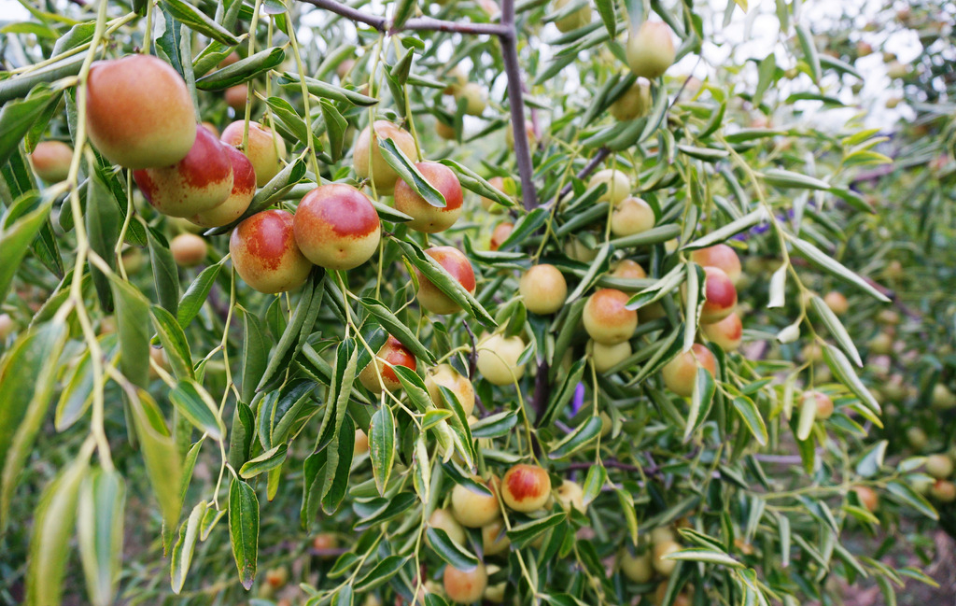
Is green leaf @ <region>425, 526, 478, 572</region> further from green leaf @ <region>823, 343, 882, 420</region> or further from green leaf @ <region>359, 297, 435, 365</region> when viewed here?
green leaf @ <region>823, 343, 882, 420</region>

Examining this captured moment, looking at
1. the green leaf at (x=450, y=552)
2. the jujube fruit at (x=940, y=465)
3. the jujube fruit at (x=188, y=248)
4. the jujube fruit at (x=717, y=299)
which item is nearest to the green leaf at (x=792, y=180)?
the jujube fruit at (x=717, y=299)

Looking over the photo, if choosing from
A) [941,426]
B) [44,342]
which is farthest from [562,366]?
[941,426]

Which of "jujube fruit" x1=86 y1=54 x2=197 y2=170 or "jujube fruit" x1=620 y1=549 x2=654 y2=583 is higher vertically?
"jujube fruit" x1=86 y1=54 x2=197 y2=170

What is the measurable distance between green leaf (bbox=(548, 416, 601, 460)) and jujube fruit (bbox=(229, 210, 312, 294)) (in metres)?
0.54

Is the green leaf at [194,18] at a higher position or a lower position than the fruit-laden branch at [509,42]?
higher

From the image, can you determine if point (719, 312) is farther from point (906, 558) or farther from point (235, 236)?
point (906, 558)

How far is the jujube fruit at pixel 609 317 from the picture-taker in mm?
934

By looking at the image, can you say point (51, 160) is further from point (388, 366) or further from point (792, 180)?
point (792, 180)

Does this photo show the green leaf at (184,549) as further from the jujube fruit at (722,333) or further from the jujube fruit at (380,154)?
the jujube fruit at (722,333)

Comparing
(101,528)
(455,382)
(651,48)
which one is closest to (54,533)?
(101,528)

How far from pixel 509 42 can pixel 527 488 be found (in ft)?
2.50

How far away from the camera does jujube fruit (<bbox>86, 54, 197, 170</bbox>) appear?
1.47ft

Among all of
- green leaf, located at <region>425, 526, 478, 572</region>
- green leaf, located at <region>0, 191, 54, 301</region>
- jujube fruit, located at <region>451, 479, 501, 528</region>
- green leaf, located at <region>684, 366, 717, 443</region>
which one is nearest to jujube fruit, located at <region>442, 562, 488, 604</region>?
jujube fruit, located at <region>451, 479, 501, 528</region>

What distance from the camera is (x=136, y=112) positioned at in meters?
0.45
